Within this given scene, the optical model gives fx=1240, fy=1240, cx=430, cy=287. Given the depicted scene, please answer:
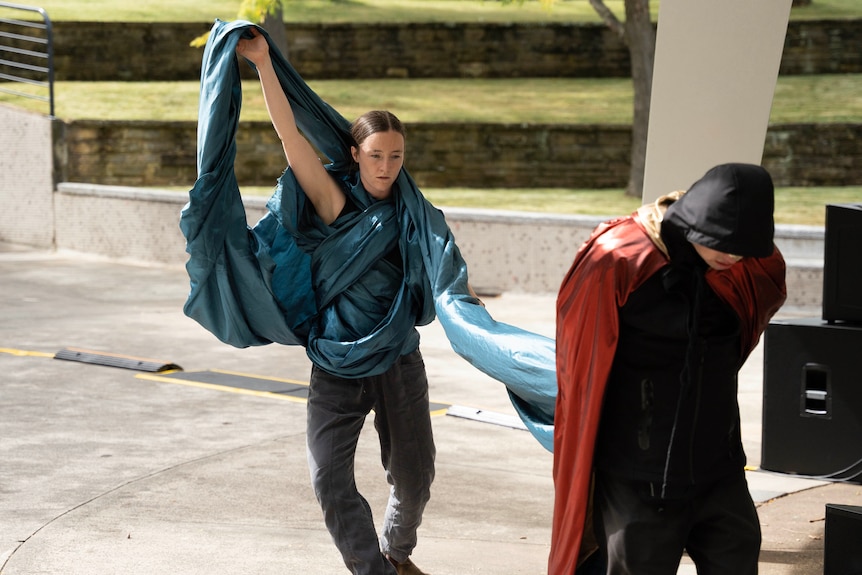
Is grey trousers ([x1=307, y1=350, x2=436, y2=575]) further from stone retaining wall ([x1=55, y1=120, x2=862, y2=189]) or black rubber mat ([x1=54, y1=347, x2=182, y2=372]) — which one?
stone retaining wall ([x1=55, y1=120, x2=862, y2=189])

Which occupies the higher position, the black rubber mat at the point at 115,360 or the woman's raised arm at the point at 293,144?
the woman's raised arm at the point at 293,144

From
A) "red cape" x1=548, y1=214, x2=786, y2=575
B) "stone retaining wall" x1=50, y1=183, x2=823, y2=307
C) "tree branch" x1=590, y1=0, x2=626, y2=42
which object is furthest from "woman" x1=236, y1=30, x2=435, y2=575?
"tree branch" x1=590, y1=0, x2=626, y2=42

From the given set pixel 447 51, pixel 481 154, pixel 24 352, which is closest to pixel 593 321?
pixel 24 352

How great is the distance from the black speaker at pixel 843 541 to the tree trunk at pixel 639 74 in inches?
459

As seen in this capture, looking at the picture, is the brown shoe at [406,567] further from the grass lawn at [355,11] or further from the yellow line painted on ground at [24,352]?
the grass lawn at [355,11]

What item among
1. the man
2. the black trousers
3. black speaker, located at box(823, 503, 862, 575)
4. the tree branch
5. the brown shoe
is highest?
the tree branch

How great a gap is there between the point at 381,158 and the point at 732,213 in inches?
61.6

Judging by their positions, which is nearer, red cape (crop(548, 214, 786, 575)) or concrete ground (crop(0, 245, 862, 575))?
red cape (crop(548, 214, 786, 575))

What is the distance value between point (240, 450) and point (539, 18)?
17.6 meters

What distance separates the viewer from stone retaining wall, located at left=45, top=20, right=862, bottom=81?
2094 centimetres

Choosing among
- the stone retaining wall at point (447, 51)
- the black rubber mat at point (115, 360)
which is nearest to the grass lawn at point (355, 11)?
the stone retaining wall at point (447, 51)

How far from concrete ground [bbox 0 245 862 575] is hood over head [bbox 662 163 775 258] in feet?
8.14

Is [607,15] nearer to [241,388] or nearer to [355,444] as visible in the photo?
[241,388]

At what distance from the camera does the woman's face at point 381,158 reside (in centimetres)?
418
